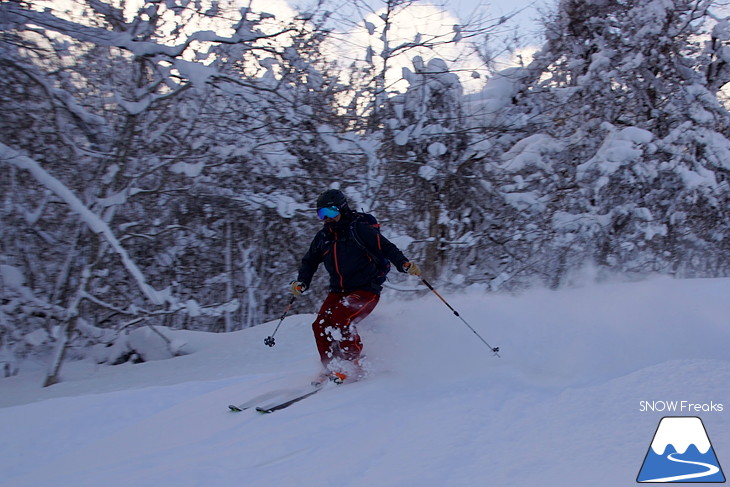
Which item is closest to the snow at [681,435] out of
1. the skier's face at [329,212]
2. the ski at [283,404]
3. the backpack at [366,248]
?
the ski at [283,404]

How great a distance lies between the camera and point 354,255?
16.2 ft

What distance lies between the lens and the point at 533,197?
11625mm

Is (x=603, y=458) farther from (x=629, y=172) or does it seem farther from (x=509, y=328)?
(x=629, y=172)

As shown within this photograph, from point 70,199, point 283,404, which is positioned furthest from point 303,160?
point 283,404

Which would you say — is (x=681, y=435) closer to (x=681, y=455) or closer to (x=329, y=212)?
(x=681, y=455)

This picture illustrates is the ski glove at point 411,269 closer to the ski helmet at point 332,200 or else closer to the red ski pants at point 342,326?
the red ski pants at point 342,326

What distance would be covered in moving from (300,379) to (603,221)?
31.2 feet

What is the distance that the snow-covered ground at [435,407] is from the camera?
9.29 feet

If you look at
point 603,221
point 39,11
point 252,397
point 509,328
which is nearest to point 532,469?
point 252,397

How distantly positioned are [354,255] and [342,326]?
61 cm

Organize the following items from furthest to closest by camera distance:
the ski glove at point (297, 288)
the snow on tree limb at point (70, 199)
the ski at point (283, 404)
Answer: the snow on tree limb at point (70, 199) < the ski glove at point (297, 288) < the ski at point (283, 404)

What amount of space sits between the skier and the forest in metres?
2.17

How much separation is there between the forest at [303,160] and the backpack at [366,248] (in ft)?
8.06

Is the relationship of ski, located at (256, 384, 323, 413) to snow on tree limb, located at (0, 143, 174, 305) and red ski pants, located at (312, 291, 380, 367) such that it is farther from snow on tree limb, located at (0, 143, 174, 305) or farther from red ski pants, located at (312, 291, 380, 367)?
snow on tree limb, located at (0, 143, 174, 305)
